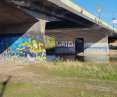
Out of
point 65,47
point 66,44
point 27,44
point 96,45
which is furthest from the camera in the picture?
point 65,47

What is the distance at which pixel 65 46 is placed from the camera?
1694 inches

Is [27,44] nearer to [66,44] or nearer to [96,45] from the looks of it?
[66,44]

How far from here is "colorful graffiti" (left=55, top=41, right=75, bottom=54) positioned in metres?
43.0

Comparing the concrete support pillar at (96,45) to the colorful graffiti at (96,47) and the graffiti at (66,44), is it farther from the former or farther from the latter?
the graffiti at (66,44)

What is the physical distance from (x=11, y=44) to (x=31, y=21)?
13.1ft

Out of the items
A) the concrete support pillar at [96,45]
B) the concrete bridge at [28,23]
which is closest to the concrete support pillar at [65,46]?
the concrete support pillar at [96,45]

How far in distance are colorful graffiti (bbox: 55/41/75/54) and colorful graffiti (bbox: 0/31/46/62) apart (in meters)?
25.6

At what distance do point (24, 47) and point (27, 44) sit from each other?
0.54 meters

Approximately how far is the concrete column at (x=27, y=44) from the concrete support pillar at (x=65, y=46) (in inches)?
1014

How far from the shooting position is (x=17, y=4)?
12.3 meters

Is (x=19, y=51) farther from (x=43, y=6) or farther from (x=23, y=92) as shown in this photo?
(x=23, y=92)

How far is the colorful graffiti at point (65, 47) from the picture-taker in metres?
Answer: 43.0

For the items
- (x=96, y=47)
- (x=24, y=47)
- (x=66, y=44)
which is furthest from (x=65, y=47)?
(x=24, y=47)

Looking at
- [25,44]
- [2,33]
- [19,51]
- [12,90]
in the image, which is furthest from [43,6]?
[12,90]
